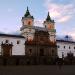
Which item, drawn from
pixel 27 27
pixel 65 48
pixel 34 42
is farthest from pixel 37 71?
pixel 65 48

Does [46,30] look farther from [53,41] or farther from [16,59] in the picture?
[16,59]

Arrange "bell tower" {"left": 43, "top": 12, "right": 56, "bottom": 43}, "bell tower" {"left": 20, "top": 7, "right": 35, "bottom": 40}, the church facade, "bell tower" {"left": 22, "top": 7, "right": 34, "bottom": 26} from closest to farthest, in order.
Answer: the church facade, "bell tower" {"left": 20, "top": 7, "right": 35, "bottom": 40}, "bell tower" {"left": 22, "top": 7, "right": 34, "bottom": 26}, "bell tower" {"left": 43, "top": 12, "right": 56, "bottom": 43}

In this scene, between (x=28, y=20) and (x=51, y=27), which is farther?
(x=51, y=27)

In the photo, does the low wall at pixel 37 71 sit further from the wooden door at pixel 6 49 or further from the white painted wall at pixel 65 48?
the white painted wall at pixel 65 48

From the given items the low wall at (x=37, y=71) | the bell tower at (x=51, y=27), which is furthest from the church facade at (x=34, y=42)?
the low wall at (x=37, y=71)

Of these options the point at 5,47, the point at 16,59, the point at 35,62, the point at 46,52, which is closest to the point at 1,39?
the point at 5,47

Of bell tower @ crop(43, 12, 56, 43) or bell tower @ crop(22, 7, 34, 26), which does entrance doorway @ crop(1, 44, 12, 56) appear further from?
bell tower @ crop(43, 12, 56, 43)

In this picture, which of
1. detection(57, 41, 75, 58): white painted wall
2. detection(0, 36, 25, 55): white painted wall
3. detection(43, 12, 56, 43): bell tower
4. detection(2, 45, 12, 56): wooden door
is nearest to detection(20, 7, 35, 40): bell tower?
detection(0, 36, 25, 55): white painted wall

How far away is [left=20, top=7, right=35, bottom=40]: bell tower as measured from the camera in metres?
62.3

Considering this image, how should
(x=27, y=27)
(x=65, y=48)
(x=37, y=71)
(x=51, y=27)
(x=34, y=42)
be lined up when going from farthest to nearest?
(x=65, y=48) < (x=51, y=27) < (x=34, y=42) < (x=27, y=27) < (x=37, y=71)

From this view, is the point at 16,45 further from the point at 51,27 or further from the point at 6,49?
the point at 51,27

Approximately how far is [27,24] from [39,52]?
29.2 ft

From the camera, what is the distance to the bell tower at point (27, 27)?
62.3 meters

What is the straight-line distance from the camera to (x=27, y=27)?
206 feet
